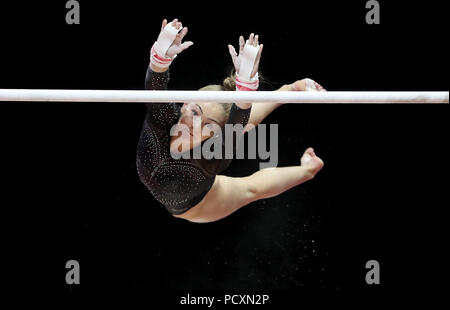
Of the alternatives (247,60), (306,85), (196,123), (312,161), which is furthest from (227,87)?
(312,161)

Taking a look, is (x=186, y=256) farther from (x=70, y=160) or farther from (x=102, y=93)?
(x=102, y=93)

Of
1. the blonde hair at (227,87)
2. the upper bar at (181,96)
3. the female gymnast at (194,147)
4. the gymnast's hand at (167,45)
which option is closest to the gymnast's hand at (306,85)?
the female gymnast at (194,147)

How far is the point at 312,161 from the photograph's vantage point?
2848mm

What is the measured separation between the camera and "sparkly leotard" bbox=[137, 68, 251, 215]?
2439mm

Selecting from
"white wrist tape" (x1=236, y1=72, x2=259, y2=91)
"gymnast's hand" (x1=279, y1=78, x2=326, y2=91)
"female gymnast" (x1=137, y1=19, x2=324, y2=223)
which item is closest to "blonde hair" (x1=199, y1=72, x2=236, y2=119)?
"female gymnast" (x1=137, y1=19, x2=324, y2=223)

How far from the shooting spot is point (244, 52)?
2.19 metres

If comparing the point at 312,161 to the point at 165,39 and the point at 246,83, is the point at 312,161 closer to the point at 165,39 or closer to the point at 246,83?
the point at 246,83

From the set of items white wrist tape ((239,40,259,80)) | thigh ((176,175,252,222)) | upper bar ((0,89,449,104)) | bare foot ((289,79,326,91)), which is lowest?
thigh ((176,175,252,222))

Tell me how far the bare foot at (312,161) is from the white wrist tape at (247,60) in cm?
76

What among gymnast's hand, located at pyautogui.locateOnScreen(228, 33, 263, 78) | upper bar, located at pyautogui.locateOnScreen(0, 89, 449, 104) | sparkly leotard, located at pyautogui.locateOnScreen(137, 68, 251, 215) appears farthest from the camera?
sparkly leotard, located at pyautogui.locateOnScreen(137, 68, 251, 215)

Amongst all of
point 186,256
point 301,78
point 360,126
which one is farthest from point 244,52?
point 186,256

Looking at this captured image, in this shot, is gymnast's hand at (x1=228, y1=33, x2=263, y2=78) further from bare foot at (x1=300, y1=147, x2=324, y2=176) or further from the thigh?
bare foot at (x1=300, y1=147, x2=324, y2=176)

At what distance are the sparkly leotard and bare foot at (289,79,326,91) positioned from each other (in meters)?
0.43

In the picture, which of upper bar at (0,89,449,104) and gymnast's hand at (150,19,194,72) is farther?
gymnast's hand at (150,19,194,72)
